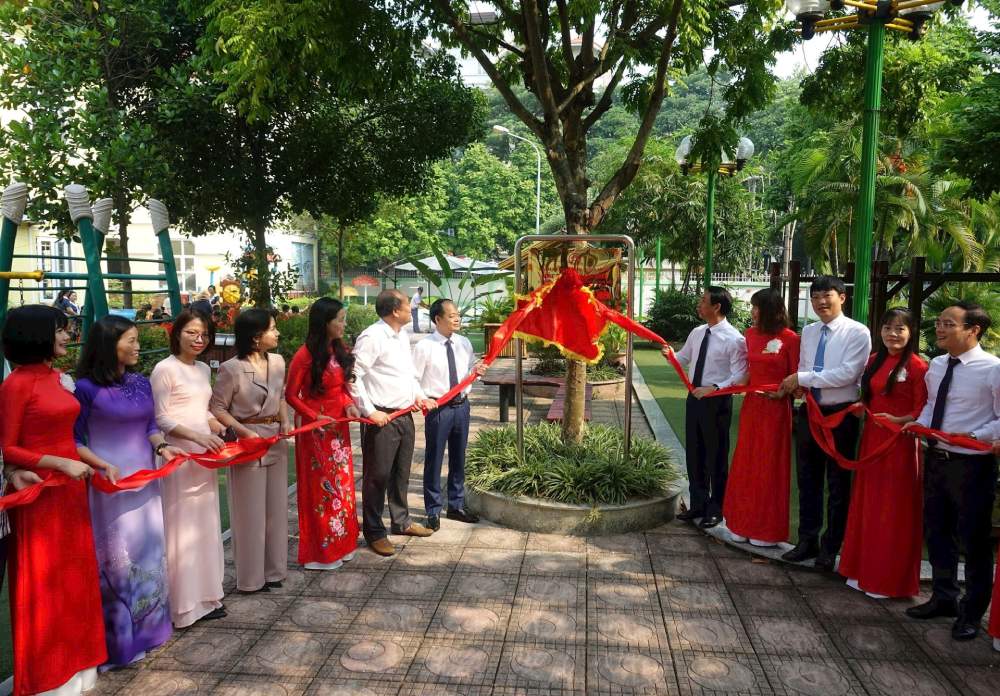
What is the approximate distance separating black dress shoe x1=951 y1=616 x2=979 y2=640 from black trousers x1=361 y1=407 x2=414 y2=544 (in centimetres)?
358

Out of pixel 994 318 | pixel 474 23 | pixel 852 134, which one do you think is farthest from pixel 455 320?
pixel 852 134

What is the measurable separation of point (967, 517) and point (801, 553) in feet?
4.12

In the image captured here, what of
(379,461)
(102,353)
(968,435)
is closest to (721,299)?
(968,435)

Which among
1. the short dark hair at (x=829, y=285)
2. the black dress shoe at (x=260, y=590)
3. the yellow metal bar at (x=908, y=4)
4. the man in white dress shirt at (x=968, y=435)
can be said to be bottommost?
the black dress shoe at (x=260, y=590)

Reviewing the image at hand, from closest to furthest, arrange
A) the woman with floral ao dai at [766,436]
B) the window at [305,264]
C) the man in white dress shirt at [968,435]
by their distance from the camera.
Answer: the man in white dress shirt at [968,435], the woman with floral ao dai at [766,436], the window at [305,264]

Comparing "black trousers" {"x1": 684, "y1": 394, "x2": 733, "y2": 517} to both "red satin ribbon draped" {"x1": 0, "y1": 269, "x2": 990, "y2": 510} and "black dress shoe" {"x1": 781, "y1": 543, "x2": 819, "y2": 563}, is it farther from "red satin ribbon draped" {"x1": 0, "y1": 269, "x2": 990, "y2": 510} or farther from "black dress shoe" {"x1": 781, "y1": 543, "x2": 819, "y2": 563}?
"black dress shoe" {"x1": 781, "y1": 543, "x2": 819, "y2": 563}

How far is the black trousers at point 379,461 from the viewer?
18.7ft

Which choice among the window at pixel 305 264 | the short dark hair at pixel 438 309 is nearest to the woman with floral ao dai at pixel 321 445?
the short dark hair at pixel 438 309

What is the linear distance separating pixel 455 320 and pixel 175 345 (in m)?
2.23

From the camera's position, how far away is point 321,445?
5.27 m

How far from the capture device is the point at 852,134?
1755cm

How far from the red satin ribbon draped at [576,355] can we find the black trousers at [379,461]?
140 mm

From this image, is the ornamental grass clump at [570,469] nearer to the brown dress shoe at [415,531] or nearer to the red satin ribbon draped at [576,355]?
the brown dress shoe at [415,531]

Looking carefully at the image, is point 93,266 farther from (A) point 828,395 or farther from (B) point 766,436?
(A) point 828,395
